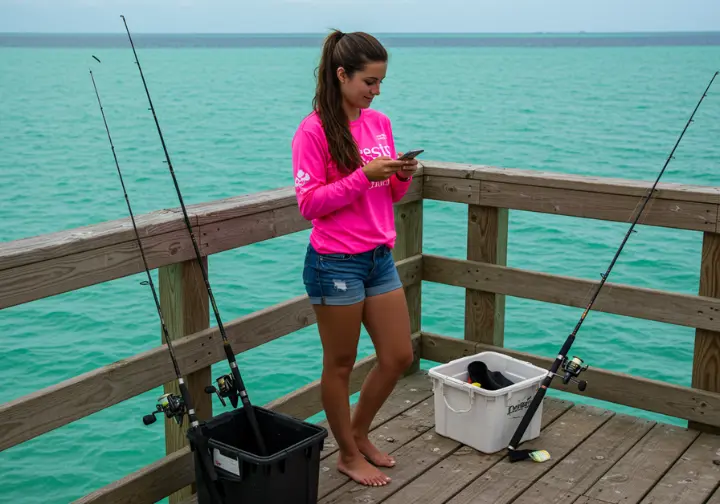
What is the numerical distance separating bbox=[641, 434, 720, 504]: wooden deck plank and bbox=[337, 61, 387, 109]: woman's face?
1594mm

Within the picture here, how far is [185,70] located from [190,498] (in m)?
72.3

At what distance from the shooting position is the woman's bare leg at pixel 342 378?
305cm

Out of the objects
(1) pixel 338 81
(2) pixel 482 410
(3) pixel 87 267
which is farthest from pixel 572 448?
(3) pixel 87 267

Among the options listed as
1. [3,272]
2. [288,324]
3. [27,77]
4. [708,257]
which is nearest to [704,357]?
[708,257]

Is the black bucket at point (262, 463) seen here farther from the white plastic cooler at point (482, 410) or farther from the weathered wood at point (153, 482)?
the white plastic cooler at point (482, 410)

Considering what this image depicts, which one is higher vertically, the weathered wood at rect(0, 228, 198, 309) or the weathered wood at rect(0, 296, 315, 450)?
the weathered wood at rect(0, 228, 198, 309)

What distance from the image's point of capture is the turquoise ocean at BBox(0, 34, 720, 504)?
8.71 m

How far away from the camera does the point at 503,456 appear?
350 cm

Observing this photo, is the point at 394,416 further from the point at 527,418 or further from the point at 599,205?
the point at 599,205

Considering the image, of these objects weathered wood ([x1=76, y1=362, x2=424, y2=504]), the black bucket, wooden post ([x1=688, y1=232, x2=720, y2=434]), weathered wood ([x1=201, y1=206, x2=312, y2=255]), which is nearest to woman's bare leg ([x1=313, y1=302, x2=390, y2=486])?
the black bucket

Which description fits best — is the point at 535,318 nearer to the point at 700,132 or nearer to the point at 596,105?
the point at 700,132

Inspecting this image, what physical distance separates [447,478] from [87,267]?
4.69 ft

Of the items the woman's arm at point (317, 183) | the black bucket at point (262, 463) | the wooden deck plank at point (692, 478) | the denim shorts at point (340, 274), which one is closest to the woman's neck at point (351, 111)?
the woman's arm at point (317, 183)

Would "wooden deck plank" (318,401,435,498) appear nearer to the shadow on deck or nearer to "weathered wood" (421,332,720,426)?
the shadow on deck
